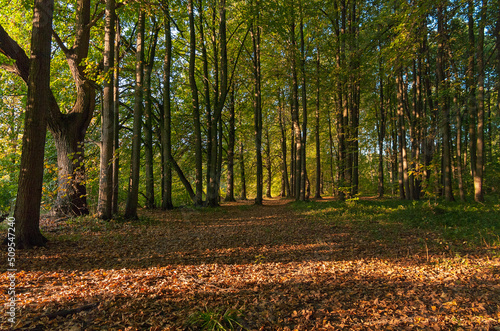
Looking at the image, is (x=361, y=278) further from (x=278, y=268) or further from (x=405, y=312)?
(x=278, y=268)

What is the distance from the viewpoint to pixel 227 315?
2.79 meters

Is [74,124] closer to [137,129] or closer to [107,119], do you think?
[107,119]

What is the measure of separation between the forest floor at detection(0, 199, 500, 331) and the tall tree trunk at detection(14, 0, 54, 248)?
0.55m

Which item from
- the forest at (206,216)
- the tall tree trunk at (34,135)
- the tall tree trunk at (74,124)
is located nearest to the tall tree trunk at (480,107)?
the forest at (206,216)

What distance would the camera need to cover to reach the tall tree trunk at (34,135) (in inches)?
198

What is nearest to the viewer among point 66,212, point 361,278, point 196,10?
point 361,278

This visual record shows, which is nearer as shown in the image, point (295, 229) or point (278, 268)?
point (278, 268)

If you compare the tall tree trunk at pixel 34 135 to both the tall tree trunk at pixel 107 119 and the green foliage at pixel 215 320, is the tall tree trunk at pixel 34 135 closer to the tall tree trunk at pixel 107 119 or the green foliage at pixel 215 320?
the tall tree trunk at pixel 107 119

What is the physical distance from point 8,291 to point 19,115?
13.0 meters

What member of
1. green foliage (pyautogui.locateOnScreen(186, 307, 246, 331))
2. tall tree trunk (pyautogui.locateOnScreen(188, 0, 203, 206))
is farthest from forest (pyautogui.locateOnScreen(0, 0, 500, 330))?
tall tree trunk (pyautogui.locateOnScreen(188, 0, 203, 206))

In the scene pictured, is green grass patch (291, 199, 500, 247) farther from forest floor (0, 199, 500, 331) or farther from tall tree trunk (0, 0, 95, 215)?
tall tree trunk (0, 0, 95, 215)

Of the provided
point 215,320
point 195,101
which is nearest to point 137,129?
point 195,101

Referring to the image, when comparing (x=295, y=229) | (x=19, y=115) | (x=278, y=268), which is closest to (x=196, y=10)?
(x=19, y=115)

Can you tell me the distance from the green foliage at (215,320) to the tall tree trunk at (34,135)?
448cm
